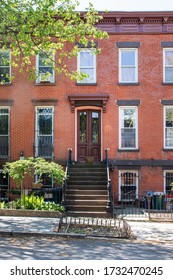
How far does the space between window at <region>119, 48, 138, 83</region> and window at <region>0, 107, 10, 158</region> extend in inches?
252

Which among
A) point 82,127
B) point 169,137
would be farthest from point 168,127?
point 82,127

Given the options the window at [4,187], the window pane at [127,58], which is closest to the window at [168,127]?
the window pane at [127,58]

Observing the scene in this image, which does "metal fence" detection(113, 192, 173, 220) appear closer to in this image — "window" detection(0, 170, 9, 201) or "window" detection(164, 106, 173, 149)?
"window" detection(164, 106, 173, 149)

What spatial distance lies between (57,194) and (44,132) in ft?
12.6

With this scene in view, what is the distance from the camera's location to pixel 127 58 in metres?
20.5

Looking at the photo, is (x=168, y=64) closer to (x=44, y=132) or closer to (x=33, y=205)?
(x=44, y=132)

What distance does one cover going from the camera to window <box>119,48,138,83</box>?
20.4 m

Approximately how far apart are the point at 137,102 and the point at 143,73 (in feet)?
5.17

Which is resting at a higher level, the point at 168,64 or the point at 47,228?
the point at 168,64

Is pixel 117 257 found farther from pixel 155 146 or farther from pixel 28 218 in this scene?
pixel 155 146

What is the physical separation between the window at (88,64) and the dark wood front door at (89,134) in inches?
69.7

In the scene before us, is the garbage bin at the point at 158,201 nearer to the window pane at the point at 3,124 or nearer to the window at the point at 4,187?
the window at the point at 4,187

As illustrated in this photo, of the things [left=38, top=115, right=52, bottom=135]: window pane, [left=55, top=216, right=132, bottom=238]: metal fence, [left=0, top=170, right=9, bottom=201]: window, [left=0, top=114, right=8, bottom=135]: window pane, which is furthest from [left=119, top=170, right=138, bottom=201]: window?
[left=55, top=216, right=132, bottom=238]: metal fence

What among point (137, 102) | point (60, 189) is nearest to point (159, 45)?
point (137, 102)
